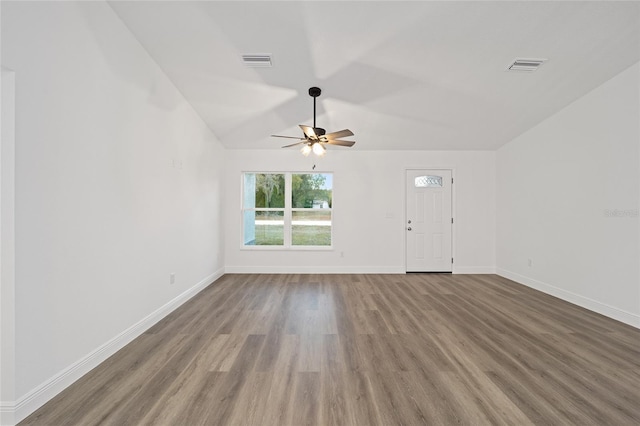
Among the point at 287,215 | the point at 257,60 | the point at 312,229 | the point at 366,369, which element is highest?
the point at 257,60

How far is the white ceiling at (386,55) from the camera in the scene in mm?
2498

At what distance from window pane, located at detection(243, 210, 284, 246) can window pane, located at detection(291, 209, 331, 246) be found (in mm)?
309

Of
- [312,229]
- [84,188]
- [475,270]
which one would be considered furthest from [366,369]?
[475,270]

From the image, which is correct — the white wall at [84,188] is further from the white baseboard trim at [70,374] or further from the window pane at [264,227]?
the window pane at [264,227]

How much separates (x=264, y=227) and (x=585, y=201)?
5.39 meters

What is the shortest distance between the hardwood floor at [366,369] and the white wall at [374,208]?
6.26 ft

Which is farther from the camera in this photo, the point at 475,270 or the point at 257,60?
the point at 475,270

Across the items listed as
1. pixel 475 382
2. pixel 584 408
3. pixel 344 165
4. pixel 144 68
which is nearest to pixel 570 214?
pixel 584 408

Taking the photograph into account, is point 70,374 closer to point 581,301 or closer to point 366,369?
point 366,369

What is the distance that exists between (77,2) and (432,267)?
6.28 m

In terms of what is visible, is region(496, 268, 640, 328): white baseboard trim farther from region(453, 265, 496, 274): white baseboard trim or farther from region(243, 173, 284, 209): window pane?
region(243, 173, 284, 209): window pane

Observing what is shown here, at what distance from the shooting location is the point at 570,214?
388cm

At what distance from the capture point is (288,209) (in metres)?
5.70

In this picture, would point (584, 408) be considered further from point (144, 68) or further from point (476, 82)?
point (144, 68)
